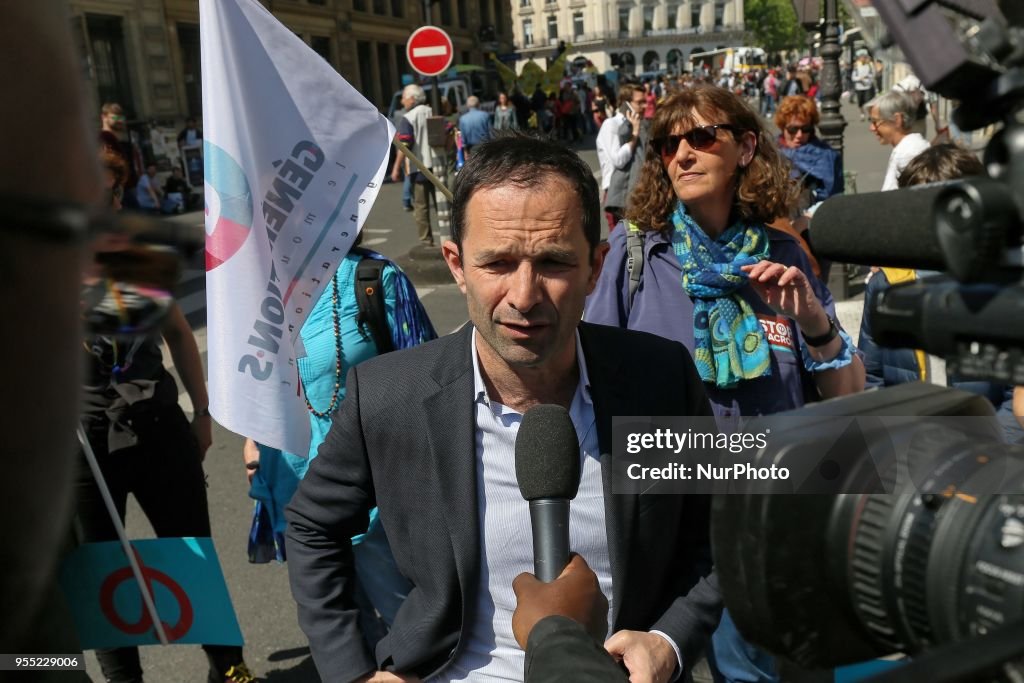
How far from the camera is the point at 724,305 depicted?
2807 millimetres

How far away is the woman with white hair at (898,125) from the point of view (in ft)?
21.8

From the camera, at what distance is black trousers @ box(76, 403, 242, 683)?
3227 mm

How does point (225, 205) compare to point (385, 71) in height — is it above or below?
below

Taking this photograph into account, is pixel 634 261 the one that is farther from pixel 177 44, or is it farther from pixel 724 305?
pixel 177 44

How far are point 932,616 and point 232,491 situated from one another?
487 centimetres

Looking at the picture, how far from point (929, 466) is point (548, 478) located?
0.66 meters

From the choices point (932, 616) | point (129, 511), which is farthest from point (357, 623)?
point (129, 511)

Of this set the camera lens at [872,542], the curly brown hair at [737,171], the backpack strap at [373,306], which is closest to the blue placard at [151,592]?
the backpack strap at [373,306]

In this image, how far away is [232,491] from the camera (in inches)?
211

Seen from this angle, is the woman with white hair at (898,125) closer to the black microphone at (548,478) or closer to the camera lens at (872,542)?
the black microphone at (548,478)

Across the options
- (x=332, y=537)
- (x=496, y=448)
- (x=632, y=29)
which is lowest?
(x=332, y=537)

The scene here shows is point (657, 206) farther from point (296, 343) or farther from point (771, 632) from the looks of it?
point (771, 632)

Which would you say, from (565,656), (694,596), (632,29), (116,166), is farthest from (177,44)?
(632,29)

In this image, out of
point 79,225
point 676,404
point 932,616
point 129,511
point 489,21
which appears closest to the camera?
point 79,225
